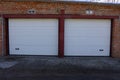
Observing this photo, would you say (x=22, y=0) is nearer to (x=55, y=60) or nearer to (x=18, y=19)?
(x=18, y=19)

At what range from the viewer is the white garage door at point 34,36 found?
16.9 meters

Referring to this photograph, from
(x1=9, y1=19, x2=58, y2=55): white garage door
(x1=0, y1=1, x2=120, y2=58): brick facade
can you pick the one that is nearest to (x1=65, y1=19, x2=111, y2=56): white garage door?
(x1=0, y1=1, x2=120, y2=58): brick facade

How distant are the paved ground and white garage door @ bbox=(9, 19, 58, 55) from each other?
2.37 ft

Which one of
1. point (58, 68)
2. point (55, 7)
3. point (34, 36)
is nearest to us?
point (58, 68)

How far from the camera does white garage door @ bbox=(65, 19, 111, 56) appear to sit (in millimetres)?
16938

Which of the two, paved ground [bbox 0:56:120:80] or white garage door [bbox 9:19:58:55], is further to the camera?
white garage door [bbox 9:19:58:55]

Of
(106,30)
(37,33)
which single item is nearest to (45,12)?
(37,33)

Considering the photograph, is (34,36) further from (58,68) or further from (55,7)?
(58,68)

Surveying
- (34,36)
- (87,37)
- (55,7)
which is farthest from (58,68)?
(55,7)

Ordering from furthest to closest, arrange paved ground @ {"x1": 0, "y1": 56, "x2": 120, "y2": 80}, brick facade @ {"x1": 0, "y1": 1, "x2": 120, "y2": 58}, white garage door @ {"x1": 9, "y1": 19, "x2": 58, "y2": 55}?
white garage door @ {"x1": 9, "y1": 19, "x2": 58, "y2": 55}, brick facade @ {"x1": 0, "y1": 1, "x2": 120, "y2": 58}, paved ground @ {"x1": 0, "y1": 56, "x2": 120, "y2": 80}

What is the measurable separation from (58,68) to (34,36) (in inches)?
175

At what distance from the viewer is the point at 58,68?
42.9ft

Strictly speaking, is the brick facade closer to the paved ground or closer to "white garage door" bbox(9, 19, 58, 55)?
"white garage door" bbox(9, 19, 58, 55)

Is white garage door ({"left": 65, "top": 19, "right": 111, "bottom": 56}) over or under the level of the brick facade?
under
